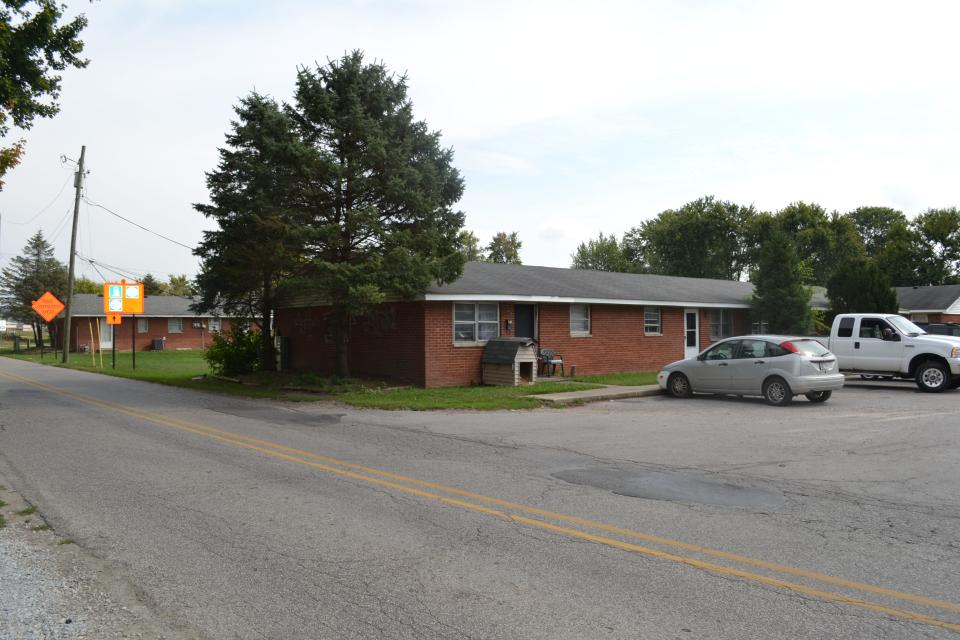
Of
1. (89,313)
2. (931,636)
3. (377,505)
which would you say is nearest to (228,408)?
(377,505)

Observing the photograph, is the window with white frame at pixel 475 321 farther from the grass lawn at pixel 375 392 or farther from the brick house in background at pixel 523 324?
the grass lawn at pixel 375 392

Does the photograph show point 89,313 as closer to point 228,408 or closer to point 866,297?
point 228,408

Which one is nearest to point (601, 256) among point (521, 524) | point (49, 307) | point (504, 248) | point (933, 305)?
point (504, 248)

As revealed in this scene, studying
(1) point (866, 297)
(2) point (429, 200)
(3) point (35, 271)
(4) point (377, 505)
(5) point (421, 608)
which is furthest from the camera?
(3) point (35, 271)

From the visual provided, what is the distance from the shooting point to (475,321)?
68.0 ft

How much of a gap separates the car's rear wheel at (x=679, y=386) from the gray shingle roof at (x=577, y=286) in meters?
5.12

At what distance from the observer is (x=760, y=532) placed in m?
6.14

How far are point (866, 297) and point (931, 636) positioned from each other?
29.8 meters

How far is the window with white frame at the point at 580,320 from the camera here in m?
23.2

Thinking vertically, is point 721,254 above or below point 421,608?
above

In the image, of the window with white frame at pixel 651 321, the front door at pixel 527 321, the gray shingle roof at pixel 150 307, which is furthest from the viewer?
the gray shingle roof at pixel 150 307

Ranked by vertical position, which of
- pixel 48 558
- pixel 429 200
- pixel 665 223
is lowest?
pixel 48 558

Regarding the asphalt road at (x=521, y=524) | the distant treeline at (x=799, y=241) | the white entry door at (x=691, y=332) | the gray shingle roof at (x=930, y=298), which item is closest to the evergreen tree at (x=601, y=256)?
the distant treeline at (x=799, y=241)

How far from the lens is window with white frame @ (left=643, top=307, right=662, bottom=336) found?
2572cm
